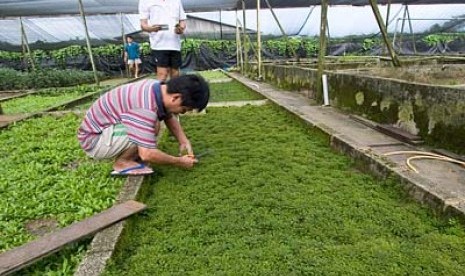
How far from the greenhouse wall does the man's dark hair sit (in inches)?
66.3

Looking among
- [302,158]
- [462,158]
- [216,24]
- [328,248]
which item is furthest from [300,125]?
[216,24]

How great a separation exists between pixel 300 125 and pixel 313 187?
165 centimetres

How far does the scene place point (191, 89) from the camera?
213 cm

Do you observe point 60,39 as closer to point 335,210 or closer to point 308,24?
point 308,24

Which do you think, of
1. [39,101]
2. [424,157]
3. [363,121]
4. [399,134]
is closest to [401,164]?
[424,157]

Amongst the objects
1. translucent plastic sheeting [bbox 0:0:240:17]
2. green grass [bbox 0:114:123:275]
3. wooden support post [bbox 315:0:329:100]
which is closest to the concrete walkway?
wooden support post [bbox 315:0:329:100]

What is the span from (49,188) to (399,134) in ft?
8.40

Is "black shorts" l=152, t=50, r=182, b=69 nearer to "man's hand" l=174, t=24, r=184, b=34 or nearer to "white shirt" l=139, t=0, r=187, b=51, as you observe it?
"white shirt" l=139, t=0, r=187, b=51

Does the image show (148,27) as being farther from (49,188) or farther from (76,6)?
(76,6)

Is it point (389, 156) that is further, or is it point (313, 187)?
point (389, 156)

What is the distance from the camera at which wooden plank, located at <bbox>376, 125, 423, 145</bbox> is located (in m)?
2.91

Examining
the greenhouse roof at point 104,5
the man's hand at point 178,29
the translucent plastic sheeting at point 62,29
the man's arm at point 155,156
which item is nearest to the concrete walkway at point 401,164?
the man's arm at point 155,156

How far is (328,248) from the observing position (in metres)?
1.60

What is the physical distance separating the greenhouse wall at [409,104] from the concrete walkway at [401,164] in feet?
0.55
